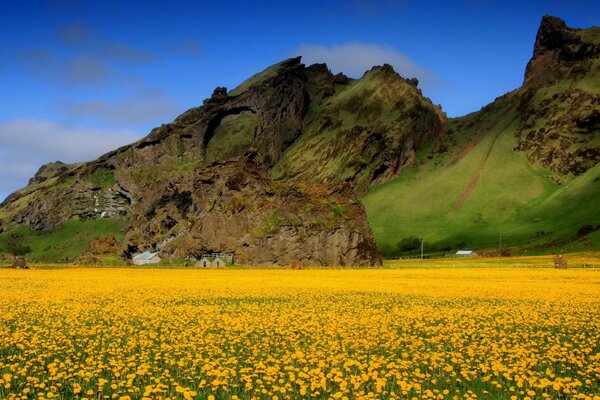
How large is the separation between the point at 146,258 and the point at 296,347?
118 meters

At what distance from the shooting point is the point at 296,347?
19.9 metres

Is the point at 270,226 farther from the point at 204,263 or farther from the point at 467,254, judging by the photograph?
the point at 467,254

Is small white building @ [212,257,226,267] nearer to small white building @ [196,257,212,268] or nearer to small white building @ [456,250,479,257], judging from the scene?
small white building @ [196,257,212,268]

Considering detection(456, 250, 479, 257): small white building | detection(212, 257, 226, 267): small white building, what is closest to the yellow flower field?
detection(212, 257, 226, 267): small white building

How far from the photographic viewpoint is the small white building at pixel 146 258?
127m

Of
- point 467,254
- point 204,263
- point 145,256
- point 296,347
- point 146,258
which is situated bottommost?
point 296,347

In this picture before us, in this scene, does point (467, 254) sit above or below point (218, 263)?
above

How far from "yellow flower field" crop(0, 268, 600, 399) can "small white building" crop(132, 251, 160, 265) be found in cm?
8930

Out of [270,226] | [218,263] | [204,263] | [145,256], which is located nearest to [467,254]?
[270,226]

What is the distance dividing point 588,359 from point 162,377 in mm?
15028

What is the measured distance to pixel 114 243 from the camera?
594ft

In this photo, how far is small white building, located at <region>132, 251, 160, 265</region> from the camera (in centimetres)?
12678

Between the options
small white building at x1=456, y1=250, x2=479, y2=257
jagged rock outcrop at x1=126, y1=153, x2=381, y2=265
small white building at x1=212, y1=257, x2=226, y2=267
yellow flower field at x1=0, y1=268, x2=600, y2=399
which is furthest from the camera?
small white building at x1=456, y1=250, x2=479, y2=257

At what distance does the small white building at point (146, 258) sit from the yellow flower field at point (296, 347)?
89.3 metres
